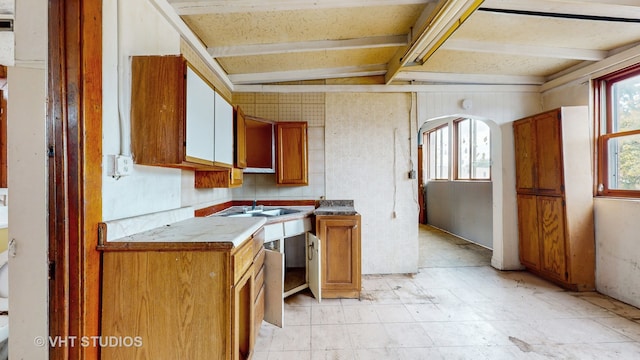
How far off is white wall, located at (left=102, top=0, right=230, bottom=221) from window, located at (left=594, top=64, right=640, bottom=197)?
4.03 metres

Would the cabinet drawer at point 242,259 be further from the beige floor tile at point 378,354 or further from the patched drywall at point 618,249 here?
the patched drywall at point 618,249

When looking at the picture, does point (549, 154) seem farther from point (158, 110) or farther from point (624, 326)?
point (158, 110)

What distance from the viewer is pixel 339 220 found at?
8.55ft

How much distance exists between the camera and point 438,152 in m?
6.59

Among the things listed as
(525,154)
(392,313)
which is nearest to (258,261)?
(392,313)

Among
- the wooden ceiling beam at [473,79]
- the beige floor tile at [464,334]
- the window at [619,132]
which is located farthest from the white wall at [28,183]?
the window at [619,132]

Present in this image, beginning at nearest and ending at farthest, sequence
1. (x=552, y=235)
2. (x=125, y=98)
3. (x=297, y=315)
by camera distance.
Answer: (x=125, y=98)
(x=297, y=315)
(x=552, y=235)

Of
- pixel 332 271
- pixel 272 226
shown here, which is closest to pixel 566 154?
pixel 332 271

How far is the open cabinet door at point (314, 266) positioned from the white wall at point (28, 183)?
1.78 meters

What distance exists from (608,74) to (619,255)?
5.85ft

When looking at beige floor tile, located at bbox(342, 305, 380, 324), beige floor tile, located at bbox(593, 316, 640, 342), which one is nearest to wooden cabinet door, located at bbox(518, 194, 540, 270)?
beige floor tile, located at bbox(593, 316, 640, 342)

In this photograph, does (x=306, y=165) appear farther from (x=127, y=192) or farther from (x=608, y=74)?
(x=608, y=74)

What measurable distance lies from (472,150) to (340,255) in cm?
389

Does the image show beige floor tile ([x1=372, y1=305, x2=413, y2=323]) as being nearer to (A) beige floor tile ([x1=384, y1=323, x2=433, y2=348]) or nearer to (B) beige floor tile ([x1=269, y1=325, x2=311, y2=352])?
(A) beige floor tile ([x1=384, y1=323, x2=433, y2=348])
